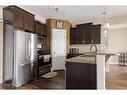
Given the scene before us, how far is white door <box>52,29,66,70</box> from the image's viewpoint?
704 cm

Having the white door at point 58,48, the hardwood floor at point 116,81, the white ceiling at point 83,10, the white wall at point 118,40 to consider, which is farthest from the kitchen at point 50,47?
the white wall at point 118,40

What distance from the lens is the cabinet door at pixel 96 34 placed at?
710cm

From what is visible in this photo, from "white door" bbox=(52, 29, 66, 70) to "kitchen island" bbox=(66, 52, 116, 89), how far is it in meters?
3.48

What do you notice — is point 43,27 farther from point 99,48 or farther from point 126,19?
point 126,19

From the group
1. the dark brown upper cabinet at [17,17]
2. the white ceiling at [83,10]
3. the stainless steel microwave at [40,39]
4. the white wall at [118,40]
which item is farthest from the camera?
the white wall at [118,40]

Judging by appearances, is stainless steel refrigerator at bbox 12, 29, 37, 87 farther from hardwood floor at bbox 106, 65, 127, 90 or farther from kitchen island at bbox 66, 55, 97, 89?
hardwood floor at bbox 106, 65, 127, 90

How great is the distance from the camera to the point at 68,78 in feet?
11.8

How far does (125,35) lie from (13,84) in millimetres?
7634

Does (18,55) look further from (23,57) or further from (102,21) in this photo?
(102,21)

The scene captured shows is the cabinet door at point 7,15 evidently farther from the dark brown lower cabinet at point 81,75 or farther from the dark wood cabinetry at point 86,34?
the dark wood cabinetry at point 86,34

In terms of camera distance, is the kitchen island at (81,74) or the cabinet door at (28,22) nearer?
the kitchen island at (81,74)

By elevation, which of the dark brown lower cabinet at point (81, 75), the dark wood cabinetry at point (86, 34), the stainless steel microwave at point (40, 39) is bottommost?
the dark brown lower cabinet at point (81, 75)

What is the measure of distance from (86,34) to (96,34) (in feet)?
A: 1.82
